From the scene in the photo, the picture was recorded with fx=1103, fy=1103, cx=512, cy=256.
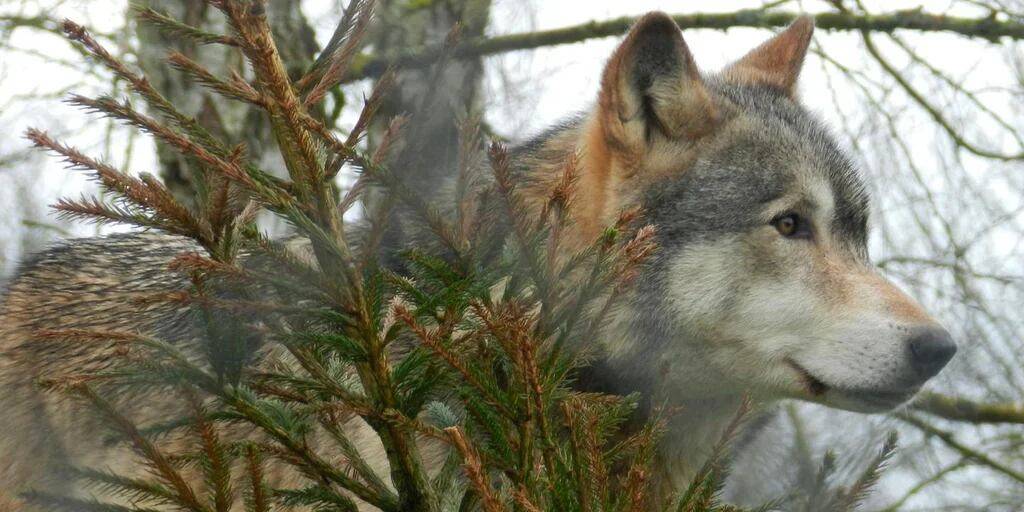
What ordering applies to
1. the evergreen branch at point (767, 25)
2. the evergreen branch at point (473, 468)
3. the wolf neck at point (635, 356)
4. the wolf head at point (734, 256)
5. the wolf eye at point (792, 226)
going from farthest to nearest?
the evergreen branch at point (767, 25) < the wolf eye at point (792, 226) < the wolf neck at point (635, 356) < the wolf head at point (734, 256) < the evergreen branch at point (473, 468)

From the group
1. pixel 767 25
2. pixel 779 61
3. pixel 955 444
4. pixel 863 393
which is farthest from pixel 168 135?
pixel 955 444

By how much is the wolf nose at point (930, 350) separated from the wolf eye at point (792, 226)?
0.60m

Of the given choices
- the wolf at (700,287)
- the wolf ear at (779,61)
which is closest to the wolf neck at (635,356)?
the wolf at (700,287)

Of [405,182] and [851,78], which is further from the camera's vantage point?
[851,78]

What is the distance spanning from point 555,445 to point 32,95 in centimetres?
760

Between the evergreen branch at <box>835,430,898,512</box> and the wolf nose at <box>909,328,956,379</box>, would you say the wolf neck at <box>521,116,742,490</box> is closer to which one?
the wolf nose at <box>909,328,956,379</box>

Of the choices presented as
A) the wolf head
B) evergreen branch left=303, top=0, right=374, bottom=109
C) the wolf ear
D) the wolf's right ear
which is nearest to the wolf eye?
the wolf head

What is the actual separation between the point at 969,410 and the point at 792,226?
124 inches

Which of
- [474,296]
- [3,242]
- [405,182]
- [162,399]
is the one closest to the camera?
[474,296]

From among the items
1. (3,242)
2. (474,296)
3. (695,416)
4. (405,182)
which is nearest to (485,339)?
(474,296)

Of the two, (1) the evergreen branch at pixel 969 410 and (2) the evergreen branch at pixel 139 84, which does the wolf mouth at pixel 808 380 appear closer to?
(2) the evergreen branch at pixel 139 84

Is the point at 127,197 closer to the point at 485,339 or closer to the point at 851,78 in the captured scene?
the point at 485,339

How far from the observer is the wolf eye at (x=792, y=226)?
416 cm

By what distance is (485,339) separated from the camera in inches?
103
